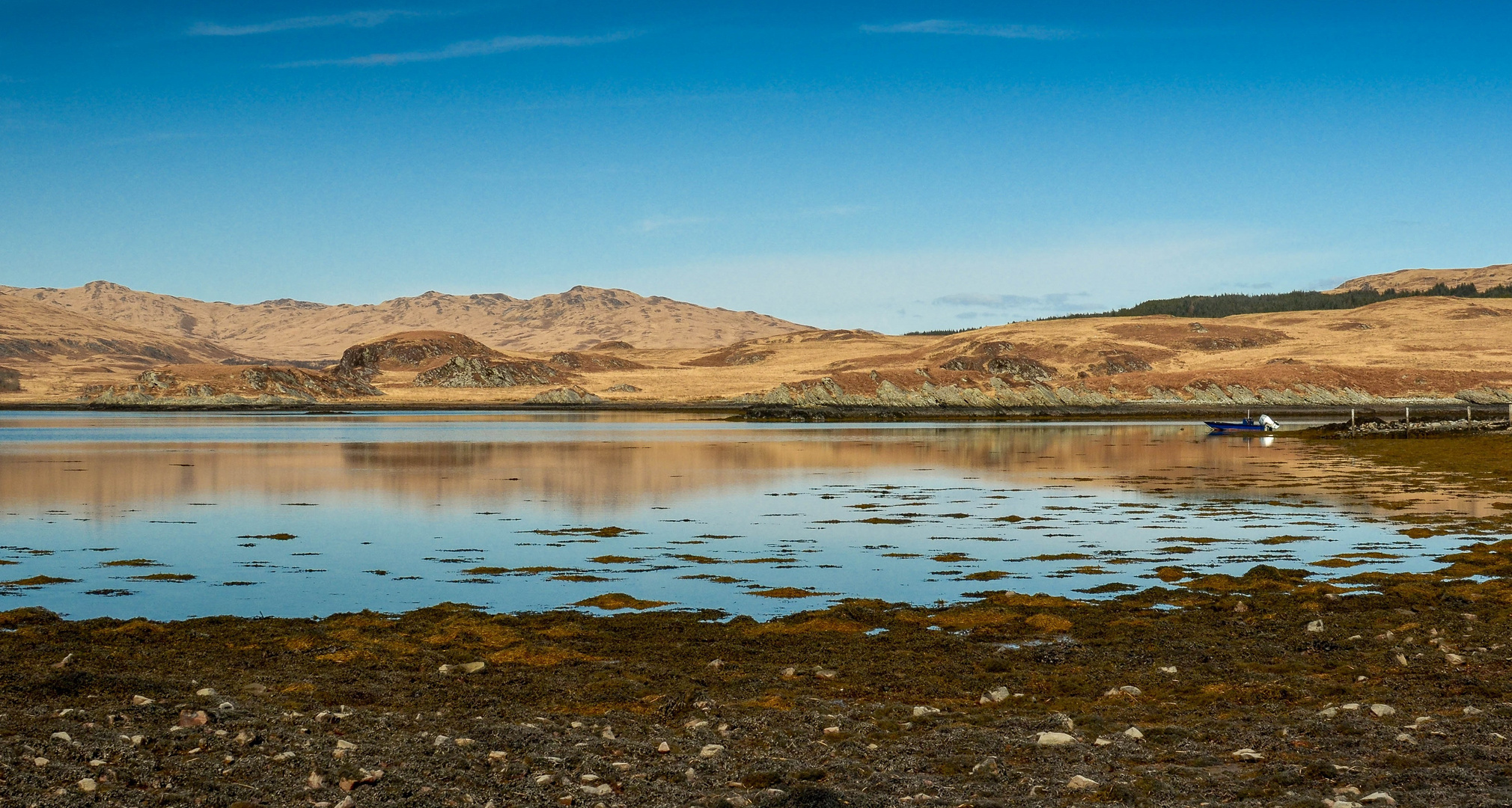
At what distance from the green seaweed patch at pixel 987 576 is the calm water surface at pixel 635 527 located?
52 millimetres

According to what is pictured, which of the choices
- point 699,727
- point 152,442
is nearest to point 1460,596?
point 699,727

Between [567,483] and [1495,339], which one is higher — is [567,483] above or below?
below

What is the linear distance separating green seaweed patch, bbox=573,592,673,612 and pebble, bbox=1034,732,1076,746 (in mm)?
8233

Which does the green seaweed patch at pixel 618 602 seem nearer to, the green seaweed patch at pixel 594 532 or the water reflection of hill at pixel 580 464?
the green seaweed patch at pixel 594 532

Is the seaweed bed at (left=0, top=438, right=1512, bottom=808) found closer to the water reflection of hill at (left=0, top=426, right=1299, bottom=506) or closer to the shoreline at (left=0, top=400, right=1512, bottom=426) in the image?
the water reflection of hill at (left=0, top=426, right=1299, bottom=506)

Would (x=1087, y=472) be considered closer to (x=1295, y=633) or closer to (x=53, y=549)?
(x=1295, y=633)

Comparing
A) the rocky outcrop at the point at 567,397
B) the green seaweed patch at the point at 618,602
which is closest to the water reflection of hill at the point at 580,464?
the green seaweed patch at the point at 618,602

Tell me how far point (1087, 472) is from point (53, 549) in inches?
1381

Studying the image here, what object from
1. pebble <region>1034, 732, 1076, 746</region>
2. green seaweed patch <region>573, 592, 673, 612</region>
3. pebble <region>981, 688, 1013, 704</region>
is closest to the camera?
pebble <region>1034, 732, 1076, 746</region>

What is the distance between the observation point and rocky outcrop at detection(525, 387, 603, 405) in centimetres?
17112

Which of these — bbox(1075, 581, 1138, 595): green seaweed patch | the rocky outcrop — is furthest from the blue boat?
the rocky outcrop

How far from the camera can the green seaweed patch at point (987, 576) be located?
67.1 feet

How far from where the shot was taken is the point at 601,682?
42.3 ft

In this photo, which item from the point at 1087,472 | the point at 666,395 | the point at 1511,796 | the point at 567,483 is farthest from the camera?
the point at 666,395
